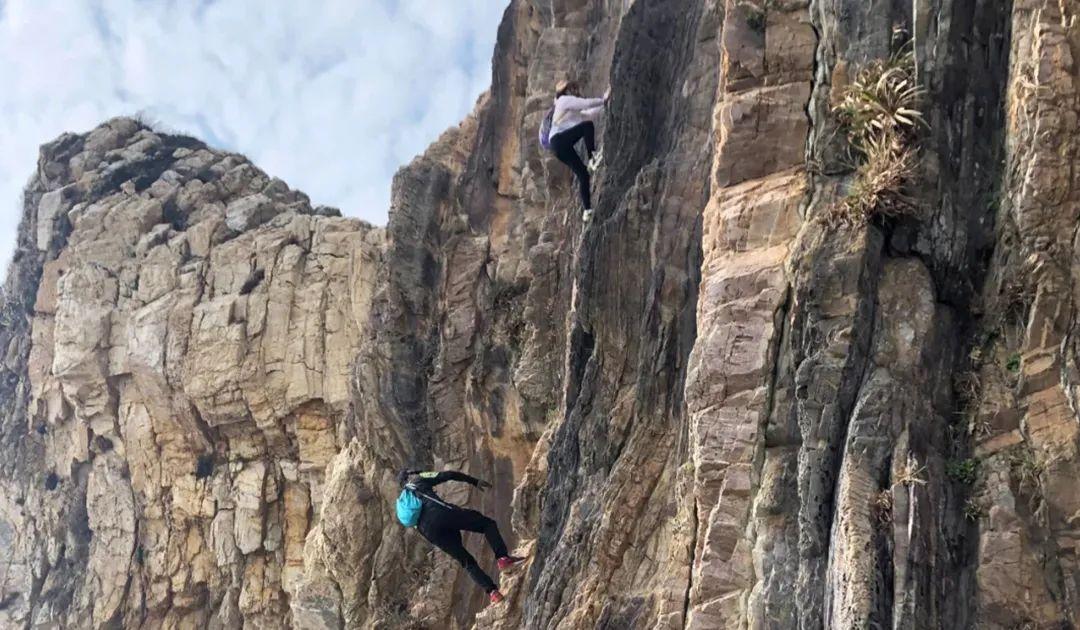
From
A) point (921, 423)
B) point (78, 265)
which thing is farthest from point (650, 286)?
point (78, 265)

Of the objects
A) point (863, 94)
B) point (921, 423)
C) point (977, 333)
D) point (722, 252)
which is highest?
point (863, 94)

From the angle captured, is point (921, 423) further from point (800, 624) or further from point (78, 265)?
point (78, 265)

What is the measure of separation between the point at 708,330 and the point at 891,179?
7.62ft

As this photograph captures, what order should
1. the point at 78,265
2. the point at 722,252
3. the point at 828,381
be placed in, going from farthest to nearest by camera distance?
1. the point at 78,265
2. the point at 722,252
3. the point at 828,381

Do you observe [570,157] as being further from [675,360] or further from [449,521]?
[449,521]

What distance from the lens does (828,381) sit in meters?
8.10

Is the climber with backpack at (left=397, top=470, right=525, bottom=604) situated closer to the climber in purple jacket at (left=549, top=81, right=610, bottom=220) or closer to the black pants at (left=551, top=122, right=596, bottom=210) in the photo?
the climber in purple jacket at (left=549, top=81, right=610, bottom=220)

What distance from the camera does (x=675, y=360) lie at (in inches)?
450

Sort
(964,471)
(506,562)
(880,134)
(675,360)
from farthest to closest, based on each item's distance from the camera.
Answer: (506,562) → (675,360) → (880,134) → (964,471)

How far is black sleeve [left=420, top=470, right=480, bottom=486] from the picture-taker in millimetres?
14258

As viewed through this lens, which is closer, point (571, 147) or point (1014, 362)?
point (1014, 362)

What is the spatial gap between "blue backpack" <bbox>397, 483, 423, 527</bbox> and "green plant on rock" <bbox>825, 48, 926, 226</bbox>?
28.3 ft

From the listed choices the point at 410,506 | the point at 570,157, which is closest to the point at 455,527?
the point at 410,506

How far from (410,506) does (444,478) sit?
31.4 inches
